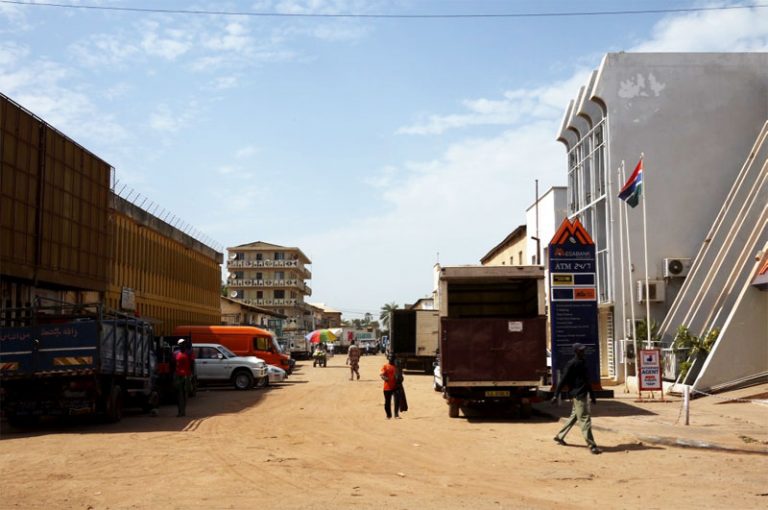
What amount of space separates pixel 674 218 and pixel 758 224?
13.9 feet

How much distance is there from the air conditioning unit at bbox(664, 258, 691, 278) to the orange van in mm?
17060

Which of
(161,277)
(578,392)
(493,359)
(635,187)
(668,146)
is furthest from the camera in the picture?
(161,277)

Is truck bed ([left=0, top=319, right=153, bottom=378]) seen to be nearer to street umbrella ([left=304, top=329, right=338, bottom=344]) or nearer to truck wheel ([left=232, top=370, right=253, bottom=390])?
truck wheel ([left=232, top=370, right=253, bottom=390])

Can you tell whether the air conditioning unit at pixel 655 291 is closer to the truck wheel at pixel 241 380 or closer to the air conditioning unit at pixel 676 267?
the air conditioning unit at pixel 676 267

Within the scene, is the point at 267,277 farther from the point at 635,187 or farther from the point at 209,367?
the point at 635,187

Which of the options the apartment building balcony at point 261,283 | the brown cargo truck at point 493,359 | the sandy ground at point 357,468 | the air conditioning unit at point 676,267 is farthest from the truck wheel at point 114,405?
the apartment building balcony at point 261,283

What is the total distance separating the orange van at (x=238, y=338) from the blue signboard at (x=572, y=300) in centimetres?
1724

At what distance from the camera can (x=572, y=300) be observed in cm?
2083

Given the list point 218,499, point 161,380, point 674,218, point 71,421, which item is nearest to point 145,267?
point 161,380

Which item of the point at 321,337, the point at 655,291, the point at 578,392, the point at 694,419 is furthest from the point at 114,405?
the point at 321,337

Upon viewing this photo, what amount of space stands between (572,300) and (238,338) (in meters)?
17.8

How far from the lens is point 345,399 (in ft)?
79.5

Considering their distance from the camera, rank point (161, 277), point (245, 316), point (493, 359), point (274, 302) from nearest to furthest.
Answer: point (493, 359) < point (161, 277) < point (245, 316) < point (274, 302)

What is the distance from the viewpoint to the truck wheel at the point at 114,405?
17.0m
